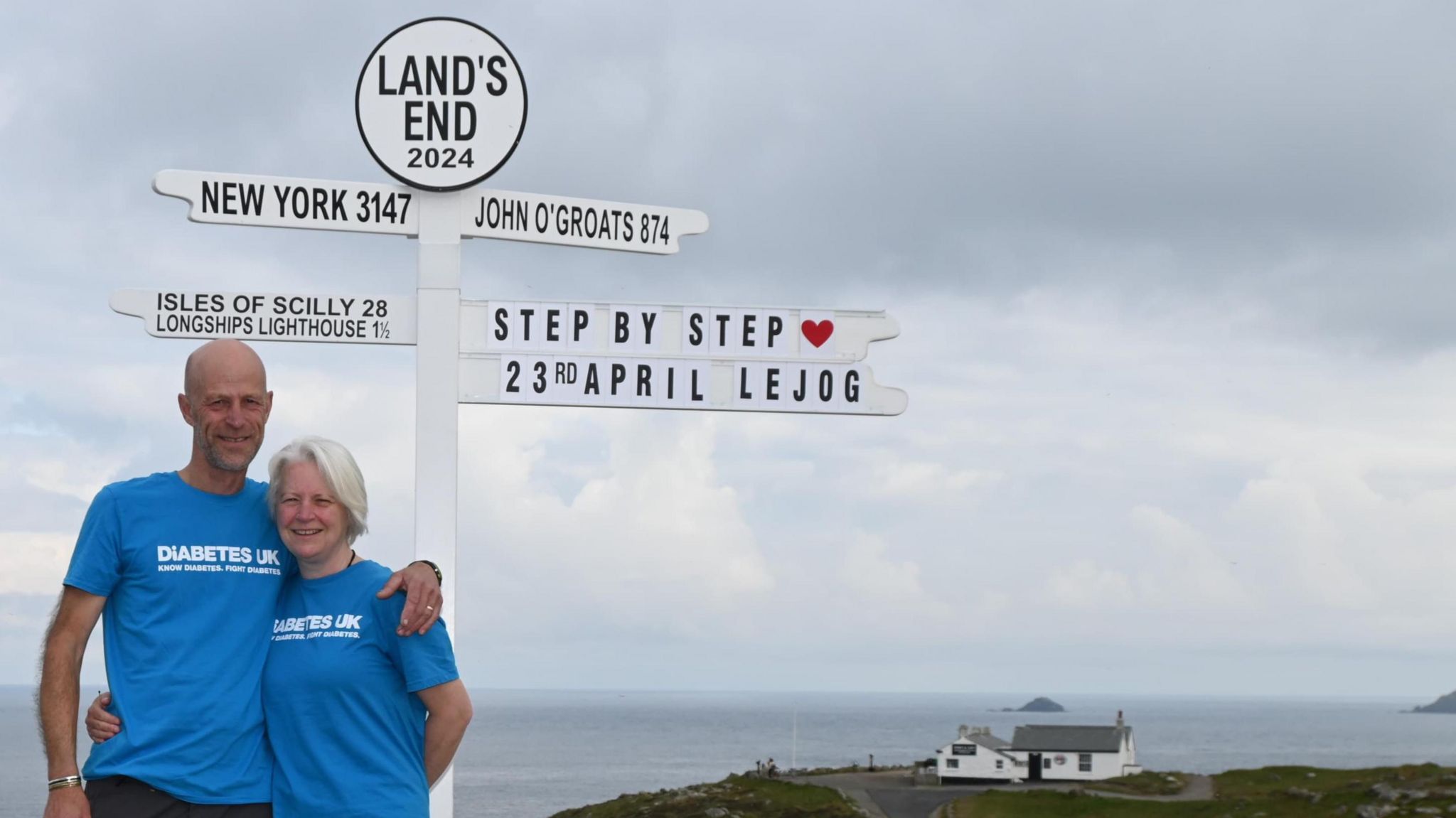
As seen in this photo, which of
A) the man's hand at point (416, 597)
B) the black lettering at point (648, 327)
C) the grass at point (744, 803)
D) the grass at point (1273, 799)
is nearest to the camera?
the man's hand at point (416, 597)

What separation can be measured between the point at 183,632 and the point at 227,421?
683 mm

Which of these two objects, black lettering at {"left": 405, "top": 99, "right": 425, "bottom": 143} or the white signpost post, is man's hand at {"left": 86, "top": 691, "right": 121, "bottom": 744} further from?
black lettering at {"left": 405, "top": 99, "right": 425, "bottom": 143}

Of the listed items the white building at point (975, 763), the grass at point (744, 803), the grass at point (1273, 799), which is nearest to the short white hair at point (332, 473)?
the grass at point (1273, 799)

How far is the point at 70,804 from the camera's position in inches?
172

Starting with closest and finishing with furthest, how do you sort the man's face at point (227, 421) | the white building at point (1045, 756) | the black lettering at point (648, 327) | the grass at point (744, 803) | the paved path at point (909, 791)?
the man's face at point (227, 421) < the black lettering at point (648, 327) < the grass at point (744, 803) < the paved path at point (909, 791) < the white building at point (1045, 756)

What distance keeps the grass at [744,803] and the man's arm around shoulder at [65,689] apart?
38961 millimetres

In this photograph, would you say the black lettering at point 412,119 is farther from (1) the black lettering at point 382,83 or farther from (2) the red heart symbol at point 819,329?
(2) the red heart symbol at point 819,329

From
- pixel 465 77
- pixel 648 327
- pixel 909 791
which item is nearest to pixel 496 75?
pixel 465 77

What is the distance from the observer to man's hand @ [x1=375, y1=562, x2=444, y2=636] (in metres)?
4.33

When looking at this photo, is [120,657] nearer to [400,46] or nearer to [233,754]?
[233,754]

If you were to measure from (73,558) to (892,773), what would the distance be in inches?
2328

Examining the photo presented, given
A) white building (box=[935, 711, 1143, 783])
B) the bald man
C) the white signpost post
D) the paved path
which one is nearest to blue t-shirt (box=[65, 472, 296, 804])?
the bald man

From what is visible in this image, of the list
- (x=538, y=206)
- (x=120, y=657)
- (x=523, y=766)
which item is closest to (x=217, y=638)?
(x=120, y=657)

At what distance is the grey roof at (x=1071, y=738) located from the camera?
56.5m
